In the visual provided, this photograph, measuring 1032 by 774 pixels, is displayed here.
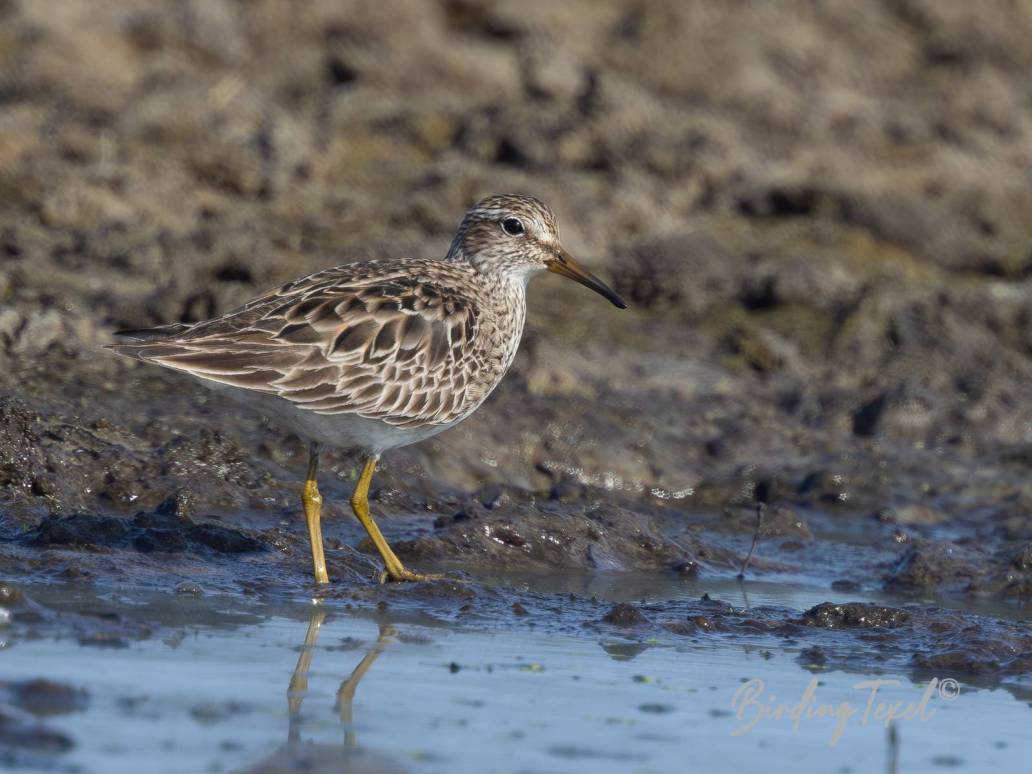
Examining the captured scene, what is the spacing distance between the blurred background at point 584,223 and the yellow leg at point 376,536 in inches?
29.9

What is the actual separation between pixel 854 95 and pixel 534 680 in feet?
38.7

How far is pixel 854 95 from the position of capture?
54.4 ft

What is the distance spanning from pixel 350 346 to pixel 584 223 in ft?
18.2

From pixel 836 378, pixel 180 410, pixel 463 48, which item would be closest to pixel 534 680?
pixel 180 410

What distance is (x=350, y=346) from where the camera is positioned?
25.2 feet

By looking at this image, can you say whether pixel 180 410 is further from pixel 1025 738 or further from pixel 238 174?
pixel 1025 738

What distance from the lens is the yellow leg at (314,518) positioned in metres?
7.34

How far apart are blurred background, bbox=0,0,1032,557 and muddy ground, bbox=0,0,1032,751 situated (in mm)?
31

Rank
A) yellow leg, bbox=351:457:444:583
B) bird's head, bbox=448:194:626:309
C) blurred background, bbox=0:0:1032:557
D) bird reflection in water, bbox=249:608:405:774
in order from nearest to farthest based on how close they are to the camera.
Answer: bird reflection in water, bbox=249:608:405:774, yellow leg, bbox=351:457:444:583, bird's head, bbox=448:194:626:309, blurred background, bbox=0:0:1032:557

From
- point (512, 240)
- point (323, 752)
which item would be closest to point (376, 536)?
point (512, 240)

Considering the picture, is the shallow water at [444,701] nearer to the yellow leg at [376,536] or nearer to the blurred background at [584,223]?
the yellow leg at [376,536]

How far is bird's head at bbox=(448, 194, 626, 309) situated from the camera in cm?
883

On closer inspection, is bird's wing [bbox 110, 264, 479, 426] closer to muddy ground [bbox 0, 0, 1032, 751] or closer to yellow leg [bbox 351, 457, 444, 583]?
yellow leg [bbox 351, 457, 444, 583]

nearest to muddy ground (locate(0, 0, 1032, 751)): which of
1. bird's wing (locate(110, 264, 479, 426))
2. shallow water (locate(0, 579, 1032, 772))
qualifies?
shallow water (locate(0, 579, 1032, 772))
